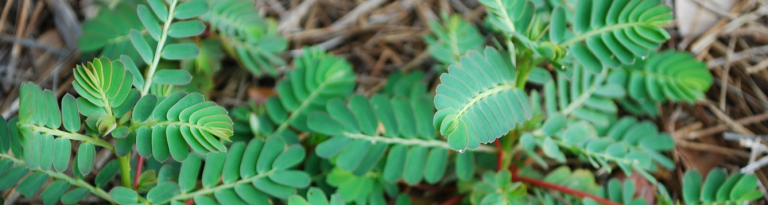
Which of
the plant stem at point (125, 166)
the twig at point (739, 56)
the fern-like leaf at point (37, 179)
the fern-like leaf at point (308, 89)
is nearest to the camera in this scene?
the fern-like leaf at point (37, 179)

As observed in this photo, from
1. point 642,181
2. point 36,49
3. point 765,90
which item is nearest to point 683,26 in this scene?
point 765,90

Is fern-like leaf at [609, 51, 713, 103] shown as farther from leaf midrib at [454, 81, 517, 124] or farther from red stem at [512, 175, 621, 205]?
leaf midrib at [454, 81, 517, 124]

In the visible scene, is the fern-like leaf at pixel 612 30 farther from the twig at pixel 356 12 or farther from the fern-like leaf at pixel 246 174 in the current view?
the twig at pixel 356 12

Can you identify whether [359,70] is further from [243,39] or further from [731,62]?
[731,62]

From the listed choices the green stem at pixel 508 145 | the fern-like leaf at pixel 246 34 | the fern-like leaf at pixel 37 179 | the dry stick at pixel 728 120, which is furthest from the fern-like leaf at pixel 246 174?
the dry stick at pixel 728 120

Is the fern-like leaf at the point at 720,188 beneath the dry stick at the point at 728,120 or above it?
above

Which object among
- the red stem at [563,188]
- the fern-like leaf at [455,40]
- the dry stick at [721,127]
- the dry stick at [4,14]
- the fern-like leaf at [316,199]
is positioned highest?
the dry stick at [4,14]

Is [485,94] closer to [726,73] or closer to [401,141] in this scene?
[401,141]
